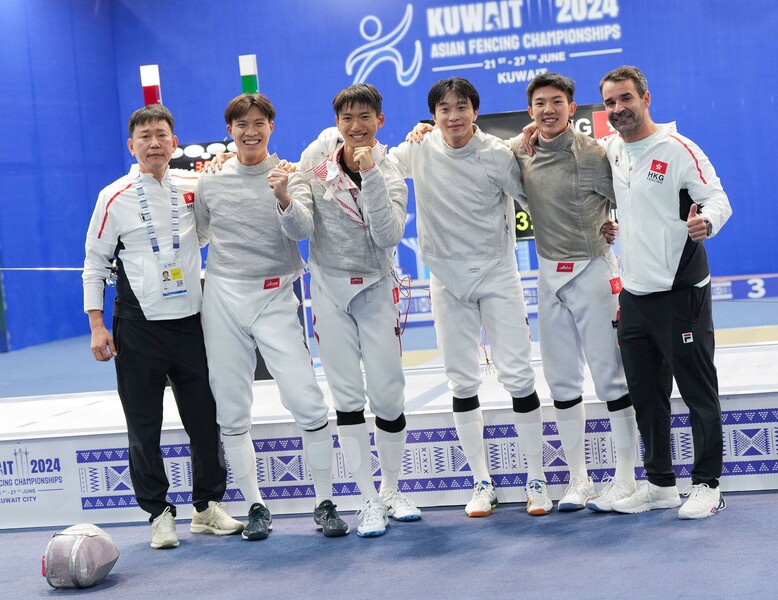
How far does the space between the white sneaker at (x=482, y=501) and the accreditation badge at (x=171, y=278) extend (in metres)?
1.34

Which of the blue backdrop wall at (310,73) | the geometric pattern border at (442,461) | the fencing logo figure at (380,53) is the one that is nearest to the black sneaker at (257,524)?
the geometric pattern border at (442,461)

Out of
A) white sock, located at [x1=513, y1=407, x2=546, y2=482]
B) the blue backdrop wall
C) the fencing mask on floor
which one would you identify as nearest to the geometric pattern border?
white sock, located at [x1=513, y1=407, x2=546, y2=482]

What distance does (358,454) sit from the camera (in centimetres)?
354

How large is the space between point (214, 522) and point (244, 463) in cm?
29

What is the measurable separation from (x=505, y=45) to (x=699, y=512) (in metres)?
6.77

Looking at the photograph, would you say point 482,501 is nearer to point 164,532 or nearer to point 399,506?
point 399,506

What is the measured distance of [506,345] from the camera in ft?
11.6

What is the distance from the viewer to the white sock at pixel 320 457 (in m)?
3.48

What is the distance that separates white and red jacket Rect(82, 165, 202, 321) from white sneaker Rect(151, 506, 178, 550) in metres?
0.75

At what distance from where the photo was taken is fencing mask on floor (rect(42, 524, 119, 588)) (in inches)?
122

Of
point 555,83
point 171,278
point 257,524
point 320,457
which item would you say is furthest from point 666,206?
point 257,524

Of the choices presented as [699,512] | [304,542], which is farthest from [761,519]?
[304,542]

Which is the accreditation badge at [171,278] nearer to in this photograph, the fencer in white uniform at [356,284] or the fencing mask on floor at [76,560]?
the fencer in white uniform at [356,284]

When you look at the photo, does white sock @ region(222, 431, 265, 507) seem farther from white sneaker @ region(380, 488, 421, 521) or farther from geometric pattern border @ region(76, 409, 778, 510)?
white sneaker @ region(380, 488, 421, 521)
